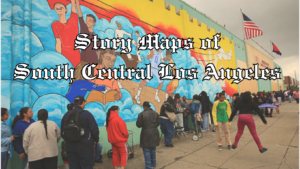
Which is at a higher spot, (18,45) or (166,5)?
(166,5)

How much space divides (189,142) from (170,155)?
1.73m

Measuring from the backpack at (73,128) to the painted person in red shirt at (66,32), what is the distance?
2598 millimetres

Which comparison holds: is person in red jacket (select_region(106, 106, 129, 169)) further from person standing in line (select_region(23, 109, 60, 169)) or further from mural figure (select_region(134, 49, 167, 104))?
mural figure (select_region(134, 49, 167, 104))

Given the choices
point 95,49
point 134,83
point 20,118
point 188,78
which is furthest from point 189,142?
point 20,118

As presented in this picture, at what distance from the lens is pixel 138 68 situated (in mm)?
7695

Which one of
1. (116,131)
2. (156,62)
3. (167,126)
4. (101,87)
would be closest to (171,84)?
(156,62)

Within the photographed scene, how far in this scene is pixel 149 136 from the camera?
458 cm

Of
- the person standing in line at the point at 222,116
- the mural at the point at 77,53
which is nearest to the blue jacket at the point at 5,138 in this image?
the mural at the point at 77,53

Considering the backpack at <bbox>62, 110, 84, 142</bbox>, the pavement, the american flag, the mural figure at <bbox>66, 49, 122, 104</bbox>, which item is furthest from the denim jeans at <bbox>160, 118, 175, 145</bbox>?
the american flag

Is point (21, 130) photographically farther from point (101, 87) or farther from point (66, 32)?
point (66, 32)

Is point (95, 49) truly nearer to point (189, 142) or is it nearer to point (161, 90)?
point (161, 90)

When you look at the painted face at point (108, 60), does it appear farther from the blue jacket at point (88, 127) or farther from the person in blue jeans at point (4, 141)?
the person in blue jeans at point (4, 141)

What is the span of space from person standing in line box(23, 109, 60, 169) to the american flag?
1710 cm

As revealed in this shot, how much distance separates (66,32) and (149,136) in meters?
3.91
